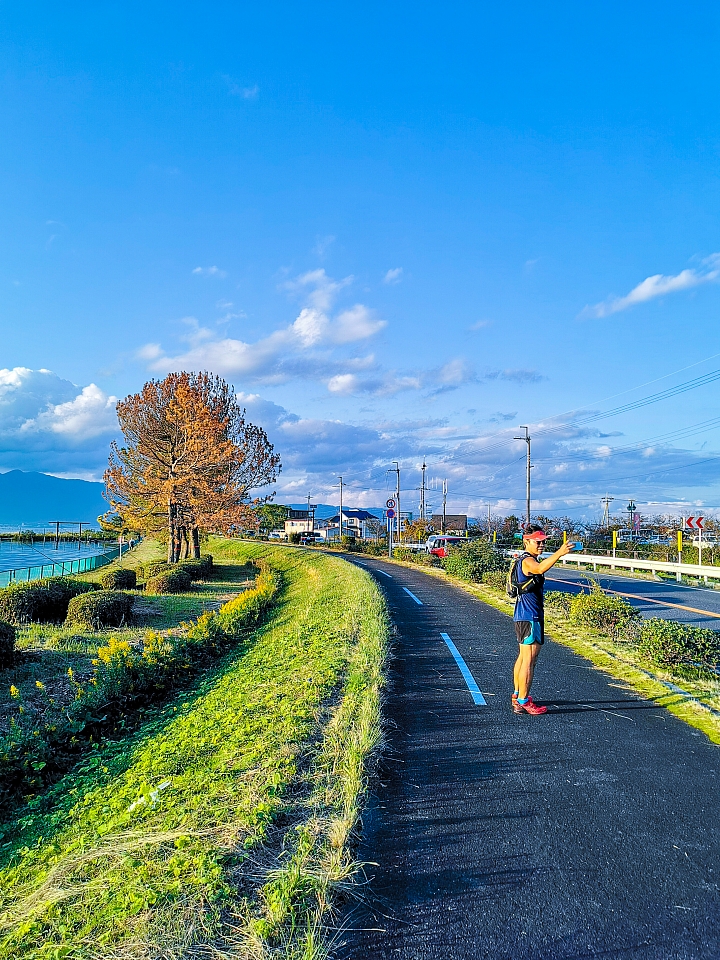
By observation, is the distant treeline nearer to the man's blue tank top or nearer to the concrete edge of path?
the concrete edge of path

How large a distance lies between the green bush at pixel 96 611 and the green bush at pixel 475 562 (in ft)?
38.2

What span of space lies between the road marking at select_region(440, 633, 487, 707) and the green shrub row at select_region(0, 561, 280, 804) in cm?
457

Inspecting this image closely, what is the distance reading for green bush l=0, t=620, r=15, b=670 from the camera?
33.4 feet

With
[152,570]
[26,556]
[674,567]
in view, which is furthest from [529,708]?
[26,556]

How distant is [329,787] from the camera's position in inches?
182

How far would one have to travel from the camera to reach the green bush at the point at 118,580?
20875 mm

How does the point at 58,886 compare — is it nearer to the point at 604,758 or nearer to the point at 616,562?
the point at 604,758

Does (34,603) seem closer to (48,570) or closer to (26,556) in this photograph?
(48,570)

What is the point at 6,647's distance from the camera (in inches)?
404

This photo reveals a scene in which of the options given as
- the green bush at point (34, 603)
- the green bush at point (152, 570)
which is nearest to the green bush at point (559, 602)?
the green bush at point (34, 603)

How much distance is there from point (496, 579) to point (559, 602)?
5.72m

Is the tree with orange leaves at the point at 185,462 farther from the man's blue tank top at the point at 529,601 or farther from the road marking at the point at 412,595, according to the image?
the man's blue tank top at the point at 529,601

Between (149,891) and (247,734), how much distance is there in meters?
2.90

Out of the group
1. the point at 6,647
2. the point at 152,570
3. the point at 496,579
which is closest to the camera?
the point at 6,647
